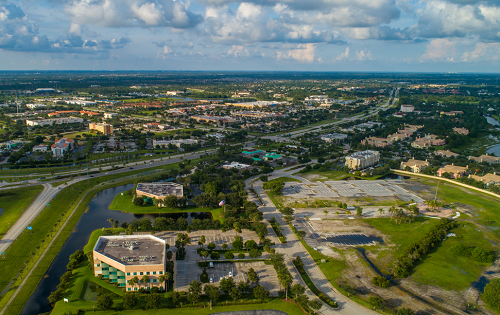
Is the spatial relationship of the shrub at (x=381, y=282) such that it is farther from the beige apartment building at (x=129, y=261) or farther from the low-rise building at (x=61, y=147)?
the low-rise building at (x=61, y=147)

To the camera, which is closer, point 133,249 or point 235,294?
point 235,294

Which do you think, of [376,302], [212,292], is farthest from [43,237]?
[376,302]

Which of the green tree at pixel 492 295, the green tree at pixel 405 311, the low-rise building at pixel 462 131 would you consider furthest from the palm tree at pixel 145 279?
the low-rise building at pixel 462 131

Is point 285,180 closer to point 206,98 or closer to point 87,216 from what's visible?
point 87,216

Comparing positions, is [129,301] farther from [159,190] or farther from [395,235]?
[395,235]

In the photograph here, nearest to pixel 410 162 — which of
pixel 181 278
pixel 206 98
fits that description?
pixel 181 278

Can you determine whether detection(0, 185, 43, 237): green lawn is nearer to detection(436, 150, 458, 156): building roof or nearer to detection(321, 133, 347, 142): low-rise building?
detection(321, 133, 347, 142): low-rise building
